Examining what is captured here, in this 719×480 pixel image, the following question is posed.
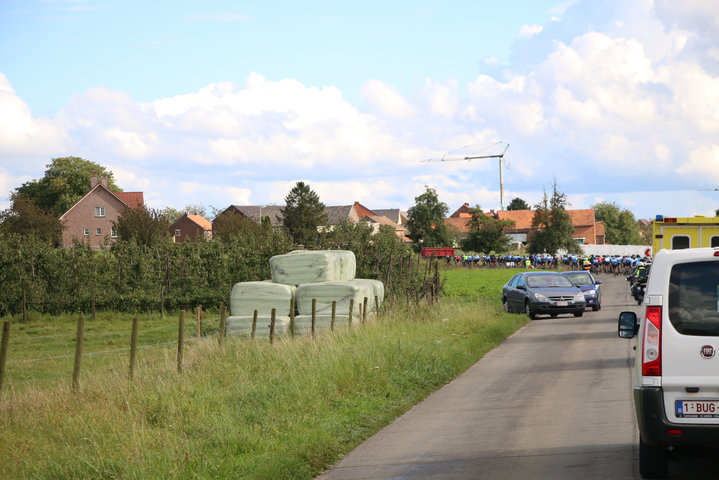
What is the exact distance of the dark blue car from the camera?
107 ft

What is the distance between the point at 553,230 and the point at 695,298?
90607 millimetres

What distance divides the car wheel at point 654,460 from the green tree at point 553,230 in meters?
89.7

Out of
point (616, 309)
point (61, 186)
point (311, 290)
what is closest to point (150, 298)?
point (311, 290)

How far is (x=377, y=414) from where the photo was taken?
11156 millimetres

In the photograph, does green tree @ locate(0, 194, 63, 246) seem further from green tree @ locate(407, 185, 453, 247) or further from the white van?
the white van

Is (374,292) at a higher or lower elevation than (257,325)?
higher

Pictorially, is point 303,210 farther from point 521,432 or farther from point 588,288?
point 521,432

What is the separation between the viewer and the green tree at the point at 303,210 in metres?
95.1

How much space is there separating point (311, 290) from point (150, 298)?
41.8 feet

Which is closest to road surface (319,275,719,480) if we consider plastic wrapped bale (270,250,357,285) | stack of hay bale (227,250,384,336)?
stack of hay bale (227,250,384,336)

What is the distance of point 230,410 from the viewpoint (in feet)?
33.6

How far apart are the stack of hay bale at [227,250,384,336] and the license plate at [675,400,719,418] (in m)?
14.4

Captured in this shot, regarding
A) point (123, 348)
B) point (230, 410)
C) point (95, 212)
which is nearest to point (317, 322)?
point (123, 348)

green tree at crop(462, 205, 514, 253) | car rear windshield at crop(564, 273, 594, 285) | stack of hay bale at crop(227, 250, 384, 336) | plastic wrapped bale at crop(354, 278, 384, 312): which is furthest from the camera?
green tree at crop(462, 205, 514, 253)
